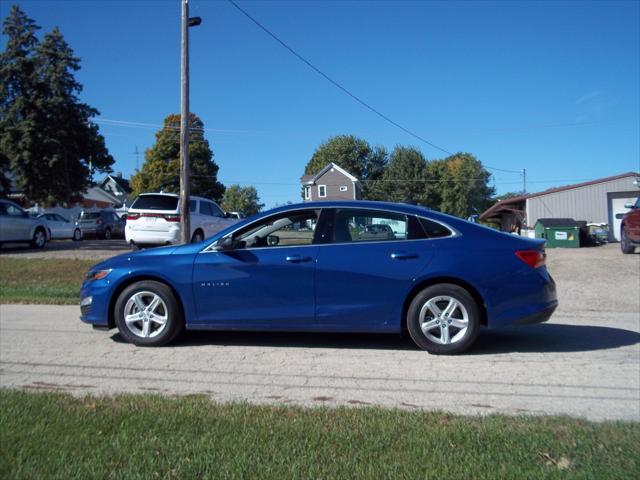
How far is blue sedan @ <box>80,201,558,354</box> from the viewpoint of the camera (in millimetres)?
6133

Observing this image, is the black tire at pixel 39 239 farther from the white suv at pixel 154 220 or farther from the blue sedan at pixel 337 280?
the blue sedan at pixel 337 280

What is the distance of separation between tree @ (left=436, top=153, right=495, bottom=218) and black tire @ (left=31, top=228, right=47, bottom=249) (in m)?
33.3

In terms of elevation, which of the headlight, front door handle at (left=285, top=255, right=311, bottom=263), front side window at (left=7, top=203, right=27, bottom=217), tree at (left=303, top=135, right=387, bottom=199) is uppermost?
tree at (left=303, top=135, right=387, bottom=199)

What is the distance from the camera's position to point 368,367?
5.80 meters

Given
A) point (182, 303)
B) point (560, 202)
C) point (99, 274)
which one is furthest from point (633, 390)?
point (560, 202)

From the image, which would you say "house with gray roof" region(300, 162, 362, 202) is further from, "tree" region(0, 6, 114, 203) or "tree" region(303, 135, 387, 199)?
"tree" region(0, 6, 114, 203)

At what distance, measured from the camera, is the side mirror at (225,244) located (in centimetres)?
647

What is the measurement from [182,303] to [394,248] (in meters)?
2.43

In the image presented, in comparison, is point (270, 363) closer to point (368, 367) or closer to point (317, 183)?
point (368, 367)

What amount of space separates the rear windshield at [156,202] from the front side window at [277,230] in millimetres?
9528

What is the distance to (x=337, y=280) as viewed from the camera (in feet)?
20.5

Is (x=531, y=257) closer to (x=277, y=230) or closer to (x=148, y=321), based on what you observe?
(x=277, y=230)

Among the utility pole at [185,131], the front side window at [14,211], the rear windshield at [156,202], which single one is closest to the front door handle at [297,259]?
the utility pole at [185,131]

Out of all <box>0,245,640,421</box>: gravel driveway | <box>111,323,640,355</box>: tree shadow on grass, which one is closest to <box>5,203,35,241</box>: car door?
<box>0,245,640,421</box>: gravel driveway
